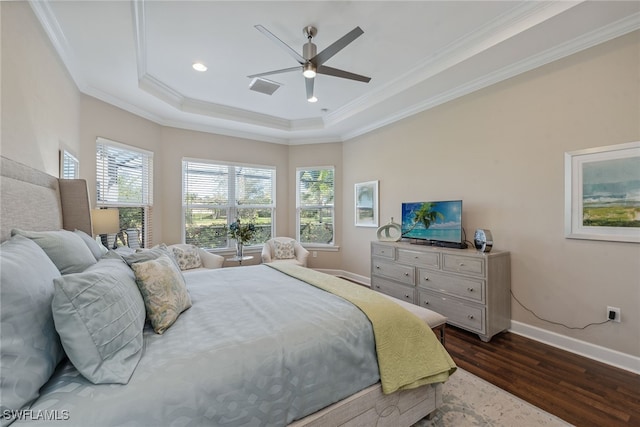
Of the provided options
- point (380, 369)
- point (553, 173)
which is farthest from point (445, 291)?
point (380, 369)

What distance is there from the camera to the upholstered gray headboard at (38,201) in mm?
1334

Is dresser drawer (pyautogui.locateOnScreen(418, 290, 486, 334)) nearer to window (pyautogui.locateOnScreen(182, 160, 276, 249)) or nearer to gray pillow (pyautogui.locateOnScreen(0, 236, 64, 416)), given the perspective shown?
gray pillow (pyautogui.locateOnScreen(0, 236, 64, 416))

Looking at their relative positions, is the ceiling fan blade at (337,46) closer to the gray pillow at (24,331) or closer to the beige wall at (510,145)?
the beige wall at (510,145)

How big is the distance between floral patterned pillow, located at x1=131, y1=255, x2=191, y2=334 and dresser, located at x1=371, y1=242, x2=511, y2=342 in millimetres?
2641

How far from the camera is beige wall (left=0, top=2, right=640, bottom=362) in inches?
77.7

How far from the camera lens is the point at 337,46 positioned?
2.15 m

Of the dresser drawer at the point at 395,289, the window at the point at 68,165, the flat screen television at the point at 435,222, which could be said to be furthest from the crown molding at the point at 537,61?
the window at the point at 68,165

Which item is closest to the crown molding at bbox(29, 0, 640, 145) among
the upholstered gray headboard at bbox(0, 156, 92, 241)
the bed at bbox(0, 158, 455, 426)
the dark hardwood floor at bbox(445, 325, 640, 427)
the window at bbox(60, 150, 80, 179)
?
the window at bbox(60, 150, 80, 179)

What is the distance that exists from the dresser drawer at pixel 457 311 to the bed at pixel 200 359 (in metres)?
1.36

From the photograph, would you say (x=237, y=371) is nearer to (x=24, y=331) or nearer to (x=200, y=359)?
(x=200, y=359)

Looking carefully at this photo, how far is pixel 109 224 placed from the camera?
273 cm

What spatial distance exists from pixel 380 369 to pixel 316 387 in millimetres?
390

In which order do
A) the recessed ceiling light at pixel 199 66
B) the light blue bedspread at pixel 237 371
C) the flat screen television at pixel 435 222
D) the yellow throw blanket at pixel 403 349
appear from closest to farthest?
the light blue bedspread at pixel 237 371
the yellow throw blanket at pixel 403 349
the recessed ceiling light at pixel 199 66
the flat screen television at pixel 435 222

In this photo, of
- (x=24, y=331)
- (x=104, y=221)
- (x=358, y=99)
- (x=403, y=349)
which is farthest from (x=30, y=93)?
(x=358, y=99)
